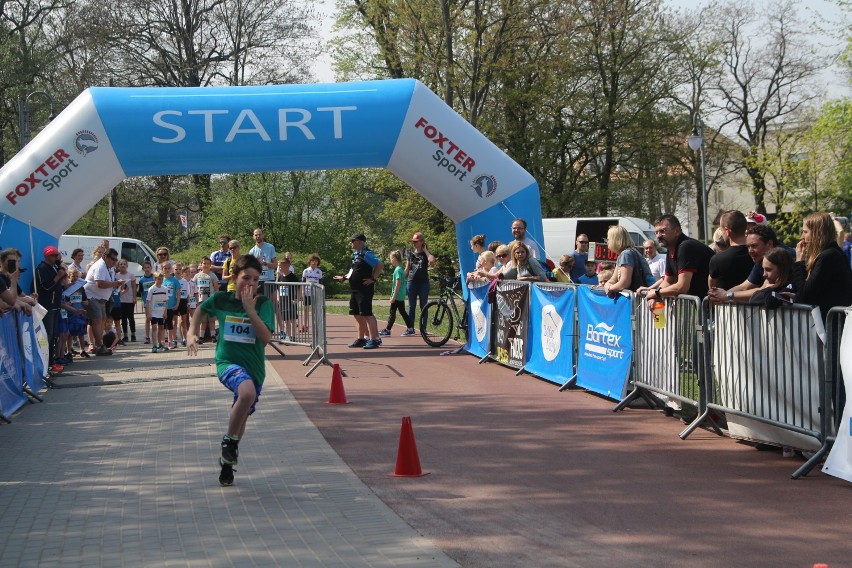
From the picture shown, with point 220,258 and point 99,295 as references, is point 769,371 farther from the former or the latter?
point 220,258

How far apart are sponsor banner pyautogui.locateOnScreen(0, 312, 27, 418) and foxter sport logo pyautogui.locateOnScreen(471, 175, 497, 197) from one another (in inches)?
314

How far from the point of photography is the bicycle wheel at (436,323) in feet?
56.0

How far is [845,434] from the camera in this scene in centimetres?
677

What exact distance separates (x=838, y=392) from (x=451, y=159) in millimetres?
10441

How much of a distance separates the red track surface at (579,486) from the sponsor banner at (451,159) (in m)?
5.75

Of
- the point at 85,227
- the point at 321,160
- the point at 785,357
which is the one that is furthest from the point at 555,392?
the point at 85,227

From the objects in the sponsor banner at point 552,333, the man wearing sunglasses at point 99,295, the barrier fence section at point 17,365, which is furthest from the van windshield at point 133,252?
the sponsor banner at point 552,333

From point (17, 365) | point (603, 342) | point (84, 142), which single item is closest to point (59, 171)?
point (84, 142)

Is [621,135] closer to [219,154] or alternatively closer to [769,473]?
[219,154]

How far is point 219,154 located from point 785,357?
10.7 meters

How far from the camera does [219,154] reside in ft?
52.9

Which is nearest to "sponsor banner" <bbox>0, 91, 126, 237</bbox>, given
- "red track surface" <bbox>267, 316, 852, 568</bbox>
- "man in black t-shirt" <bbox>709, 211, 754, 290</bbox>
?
"red track surface" <bbox>267, 316, 852, 568</bbox>

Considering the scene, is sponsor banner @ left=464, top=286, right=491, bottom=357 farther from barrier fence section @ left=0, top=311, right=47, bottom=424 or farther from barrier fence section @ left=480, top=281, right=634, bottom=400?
barrier fence section @ left=0, top=311, right=47, bottom=424

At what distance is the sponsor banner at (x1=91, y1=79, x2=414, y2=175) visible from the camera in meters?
15.9
